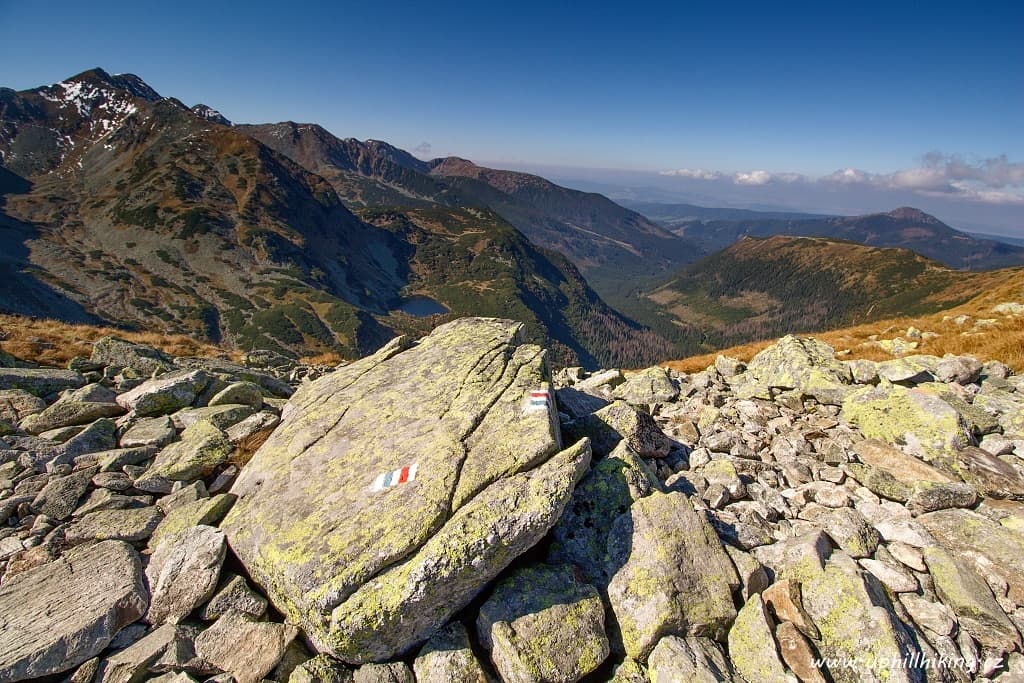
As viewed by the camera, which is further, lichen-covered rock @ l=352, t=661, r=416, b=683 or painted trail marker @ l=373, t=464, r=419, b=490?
painted trail marker @ l=373, t=464, r=419, b=490

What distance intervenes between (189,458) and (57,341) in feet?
68.5

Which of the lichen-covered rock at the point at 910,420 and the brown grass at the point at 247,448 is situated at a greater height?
the lichen-covered rock at the point at 910,420

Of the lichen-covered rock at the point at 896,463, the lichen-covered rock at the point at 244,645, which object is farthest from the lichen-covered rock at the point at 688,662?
the lichen-covered rock at the point at 896,463

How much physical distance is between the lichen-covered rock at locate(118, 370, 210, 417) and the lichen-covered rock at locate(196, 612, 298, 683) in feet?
34.5

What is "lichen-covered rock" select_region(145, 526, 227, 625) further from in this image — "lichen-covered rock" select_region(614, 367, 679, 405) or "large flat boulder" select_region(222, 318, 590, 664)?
"lichen-covered rock" select_region(614, 367, 679, 405)

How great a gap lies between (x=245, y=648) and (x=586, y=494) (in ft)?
24.2

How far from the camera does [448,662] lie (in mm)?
7727

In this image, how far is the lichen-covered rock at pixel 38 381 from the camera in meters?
16.1

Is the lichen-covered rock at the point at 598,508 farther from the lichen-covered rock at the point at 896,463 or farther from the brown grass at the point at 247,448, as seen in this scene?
the brown grass at the point at 247,448

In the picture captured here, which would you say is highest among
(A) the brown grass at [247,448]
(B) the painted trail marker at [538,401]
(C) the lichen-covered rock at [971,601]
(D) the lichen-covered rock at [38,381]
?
(B) the painted trail marker at [538,401]

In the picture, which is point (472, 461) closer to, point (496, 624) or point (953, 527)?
point (496, 624)

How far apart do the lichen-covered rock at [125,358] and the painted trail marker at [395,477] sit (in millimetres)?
16056

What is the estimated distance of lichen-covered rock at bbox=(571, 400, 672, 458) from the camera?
12680 millimetres

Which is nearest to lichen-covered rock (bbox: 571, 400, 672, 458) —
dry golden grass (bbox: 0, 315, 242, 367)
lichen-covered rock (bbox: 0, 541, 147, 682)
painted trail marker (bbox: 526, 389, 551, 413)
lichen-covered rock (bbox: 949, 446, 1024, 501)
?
painted trail marker (bbox: 526, 389, 551, 413)
